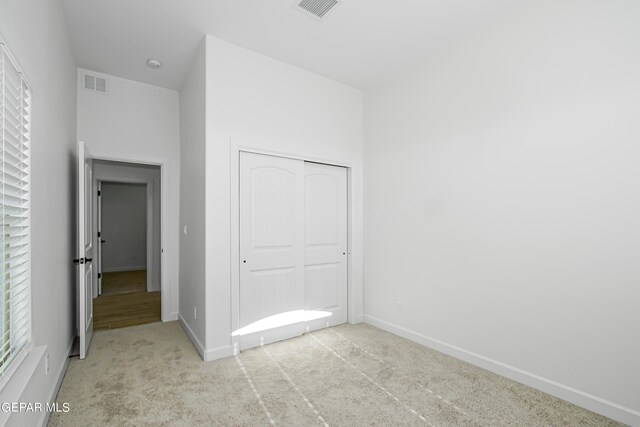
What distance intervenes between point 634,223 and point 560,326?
0.86 meters

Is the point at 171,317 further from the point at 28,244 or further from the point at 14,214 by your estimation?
the point at 14,214

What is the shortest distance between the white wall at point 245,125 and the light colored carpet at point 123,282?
3741 mm

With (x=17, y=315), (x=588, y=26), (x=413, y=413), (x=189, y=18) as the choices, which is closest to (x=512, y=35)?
(x=588, y=26)

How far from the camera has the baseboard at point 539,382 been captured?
6.54 ft

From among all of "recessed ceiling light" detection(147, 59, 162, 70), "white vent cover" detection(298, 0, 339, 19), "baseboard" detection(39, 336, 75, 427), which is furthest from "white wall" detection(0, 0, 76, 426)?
"white vent cover" detection(298, 0, 339, 19)

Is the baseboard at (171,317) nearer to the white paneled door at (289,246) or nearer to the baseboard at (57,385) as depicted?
the baseboard at (57,385)

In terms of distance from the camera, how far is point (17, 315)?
152cm

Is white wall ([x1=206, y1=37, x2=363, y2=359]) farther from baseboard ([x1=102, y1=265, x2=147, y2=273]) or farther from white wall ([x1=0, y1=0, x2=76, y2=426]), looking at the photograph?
baseboard ([x1=102, y1=265, x2=147, y2=273])

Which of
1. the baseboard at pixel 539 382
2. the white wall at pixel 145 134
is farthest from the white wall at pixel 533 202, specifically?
the white wall at pixel 145 134

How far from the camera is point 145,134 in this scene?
3842 millimetres

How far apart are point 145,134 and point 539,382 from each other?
185 inches

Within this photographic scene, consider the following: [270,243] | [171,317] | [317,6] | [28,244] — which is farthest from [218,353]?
[317,6]

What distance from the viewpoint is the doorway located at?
4.42 meters

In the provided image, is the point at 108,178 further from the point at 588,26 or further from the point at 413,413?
the point at 588,26
